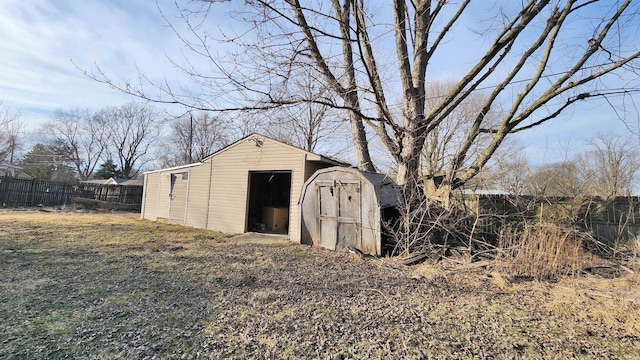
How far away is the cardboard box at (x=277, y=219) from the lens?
11141 millimetres

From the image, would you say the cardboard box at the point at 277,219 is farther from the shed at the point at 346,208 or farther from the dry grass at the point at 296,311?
the dry grass at the point at 296,311

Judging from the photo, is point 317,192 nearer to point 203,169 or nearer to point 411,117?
point 411,117

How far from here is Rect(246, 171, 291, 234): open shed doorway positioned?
11156 millimetres

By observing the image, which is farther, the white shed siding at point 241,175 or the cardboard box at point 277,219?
the cardboard box at point 277,219

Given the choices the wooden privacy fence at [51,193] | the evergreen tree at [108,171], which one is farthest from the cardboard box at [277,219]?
the evergreen tree at [108,171]

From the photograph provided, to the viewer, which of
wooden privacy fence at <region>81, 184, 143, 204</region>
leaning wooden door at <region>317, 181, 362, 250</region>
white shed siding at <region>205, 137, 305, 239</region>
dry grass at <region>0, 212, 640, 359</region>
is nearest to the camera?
dry grass at <region>0, 212, 640, 359</region>

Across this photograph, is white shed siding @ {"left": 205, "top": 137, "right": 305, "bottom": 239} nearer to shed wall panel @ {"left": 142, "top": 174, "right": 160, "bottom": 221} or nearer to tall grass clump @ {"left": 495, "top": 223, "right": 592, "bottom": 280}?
shed wall panel @ {"left": 142, "top": 174, "right": 160, "bottom": 221}

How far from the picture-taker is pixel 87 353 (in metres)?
2.38

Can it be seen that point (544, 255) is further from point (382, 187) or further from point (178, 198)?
point (178, 198)

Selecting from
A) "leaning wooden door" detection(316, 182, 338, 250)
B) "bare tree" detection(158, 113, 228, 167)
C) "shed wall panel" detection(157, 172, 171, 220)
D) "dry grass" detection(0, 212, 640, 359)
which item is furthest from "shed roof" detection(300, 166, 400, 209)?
"bare tree" detection(158, 113, 228, 167)

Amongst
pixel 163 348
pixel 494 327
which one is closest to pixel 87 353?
pixel 163 348

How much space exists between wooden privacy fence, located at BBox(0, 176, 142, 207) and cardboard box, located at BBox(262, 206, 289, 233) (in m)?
13.8

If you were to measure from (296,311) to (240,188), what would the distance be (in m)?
7.48

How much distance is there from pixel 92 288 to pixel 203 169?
798 cm
